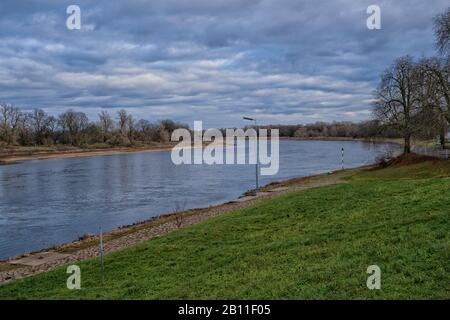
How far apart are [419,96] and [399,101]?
17.5ft

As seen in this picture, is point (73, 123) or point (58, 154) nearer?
point (58, 154)

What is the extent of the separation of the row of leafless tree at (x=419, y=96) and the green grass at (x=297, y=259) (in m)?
22.2

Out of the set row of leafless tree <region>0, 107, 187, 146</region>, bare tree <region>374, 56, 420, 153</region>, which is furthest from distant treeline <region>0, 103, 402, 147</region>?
bare tree <region>374, 56, 420, 153</region>

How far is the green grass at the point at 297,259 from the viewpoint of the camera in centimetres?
671

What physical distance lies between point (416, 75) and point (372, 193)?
82.1ft

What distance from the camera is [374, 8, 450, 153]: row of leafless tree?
34531mm

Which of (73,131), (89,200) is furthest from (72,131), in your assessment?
(89,200)

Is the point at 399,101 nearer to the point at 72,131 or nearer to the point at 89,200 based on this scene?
the point at 89,200

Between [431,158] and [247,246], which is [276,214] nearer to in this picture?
[247,246]

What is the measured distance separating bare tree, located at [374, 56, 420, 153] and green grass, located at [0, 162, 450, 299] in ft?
96.2

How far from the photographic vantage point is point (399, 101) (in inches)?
1710

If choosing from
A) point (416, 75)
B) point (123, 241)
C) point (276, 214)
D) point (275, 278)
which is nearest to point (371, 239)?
point (275, 278)

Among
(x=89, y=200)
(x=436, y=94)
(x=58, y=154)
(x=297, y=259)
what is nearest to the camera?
(x=297, y=259)

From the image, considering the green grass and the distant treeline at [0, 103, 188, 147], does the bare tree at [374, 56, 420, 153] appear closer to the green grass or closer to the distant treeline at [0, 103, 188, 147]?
the green grass
